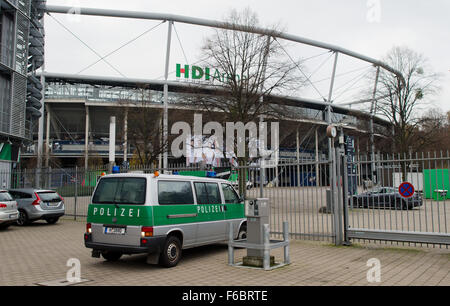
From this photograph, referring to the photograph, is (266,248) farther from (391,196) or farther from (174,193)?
(391,196)

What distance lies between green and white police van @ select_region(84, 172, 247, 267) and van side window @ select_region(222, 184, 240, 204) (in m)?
0.82

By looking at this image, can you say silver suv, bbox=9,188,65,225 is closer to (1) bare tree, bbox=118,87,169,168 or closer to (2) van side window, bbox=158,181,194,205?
(1) bare tree, bbox=118,87,169,168

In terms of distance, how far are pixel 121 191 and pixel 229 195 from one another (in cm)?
301

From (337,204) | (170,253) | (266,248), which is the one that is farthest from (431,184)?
(170,253)

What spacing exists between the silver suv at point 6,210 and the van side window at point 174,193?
29.0 ft

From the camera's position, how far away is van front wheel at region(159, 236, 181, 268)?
24.9 ft

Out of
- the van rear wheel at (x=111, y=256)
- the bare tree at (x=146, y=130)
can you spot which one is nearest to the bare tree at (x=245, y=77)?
the bare tree at (x=146, y=130)

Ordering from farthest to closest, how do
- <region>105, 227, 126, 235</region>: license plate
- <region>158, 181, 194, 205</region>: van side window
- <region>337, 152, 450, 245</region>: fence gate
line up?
<region>337, 152, 450, 245</region>: fence gate, <region>158, 181, 194, 205</region>: van side window, <region>105, 227, 126, 235</region>: license plate

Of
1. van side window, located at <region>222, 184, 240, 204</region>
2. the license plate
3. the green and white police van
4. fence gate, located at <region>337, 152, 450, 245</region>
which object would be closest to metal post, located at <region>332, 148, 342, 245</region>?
fence gate, located at <region>337, 152, 450, 245</region>

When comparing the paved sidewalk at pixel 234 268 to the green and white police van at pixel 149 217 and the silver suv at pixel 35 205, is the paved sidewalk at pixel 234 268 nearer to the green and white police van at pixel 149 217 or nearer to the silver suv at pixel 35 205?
the green and white police van at pixel 149 217

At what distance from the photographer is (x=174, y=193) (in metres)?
8.15

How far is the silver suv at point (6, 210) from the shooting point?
13.7 metres

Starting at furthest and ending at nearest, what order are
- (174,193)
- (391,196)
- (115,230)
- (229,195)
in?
(229,195)
(391,196)
(174,193)
(115,230)

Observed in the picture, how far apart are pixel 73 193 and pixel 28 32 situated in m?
11.8
